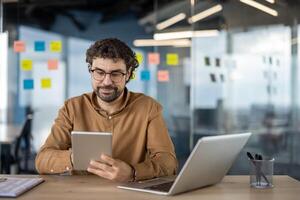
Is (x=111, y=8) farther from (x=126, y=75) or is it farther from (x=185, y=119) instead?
(x=126, y=75)

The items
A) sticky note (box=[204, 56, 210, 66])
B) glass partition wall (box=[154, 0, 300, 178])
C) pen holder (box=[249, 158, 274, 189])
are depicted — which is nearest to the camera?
pen holder (box=[249, 158, 274, 189])

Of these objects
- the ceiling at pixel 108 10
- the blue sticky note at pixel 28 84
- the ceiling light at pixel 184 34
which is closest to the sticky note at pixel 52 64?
A: the blue sticky note at pixel 28 84

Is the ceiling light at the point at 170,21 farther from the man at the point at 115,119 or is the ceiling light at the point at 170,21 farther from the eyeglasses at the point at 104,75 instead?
the eyeglasses at the point at 104,75

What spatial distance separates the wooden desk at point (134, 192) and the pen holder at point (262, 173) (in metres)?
0.03

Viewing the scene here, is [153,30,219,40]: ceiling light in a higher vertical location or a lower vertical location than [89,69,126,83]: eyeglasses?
higher

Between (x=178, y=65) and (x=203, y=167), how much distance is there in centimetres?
349

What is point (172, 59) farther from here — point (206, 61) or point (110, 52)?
point (110, 52)

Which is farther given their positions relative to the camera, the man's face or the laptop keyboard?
the man's face

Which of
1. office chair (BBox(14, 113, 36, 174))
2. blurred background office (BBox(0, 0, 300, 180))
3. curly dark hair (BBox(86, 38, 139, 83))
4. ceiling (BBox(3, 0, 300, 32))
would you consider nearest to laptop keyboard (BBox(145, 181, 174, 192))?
curly dark hair (BBox(86, 38, 139, 83))

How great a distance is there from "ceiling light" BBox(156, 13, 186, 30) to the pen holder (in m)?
3.44

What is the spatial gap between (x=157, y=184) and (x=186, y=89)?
11.2 feet

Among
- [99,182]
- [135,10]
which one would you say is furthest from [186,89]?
[99,182]

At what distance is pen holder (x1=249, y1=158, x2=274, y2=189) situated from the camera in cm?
173

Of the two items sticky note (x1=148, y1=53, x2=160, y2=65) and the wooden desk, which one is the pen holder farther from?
sticky note (x1=148, y1=53, x2=160, y2=65)
